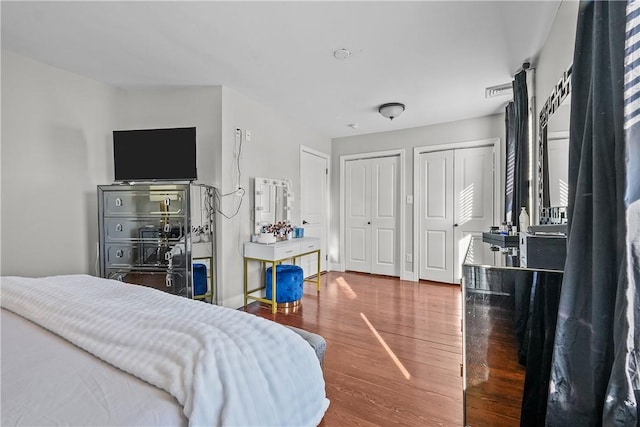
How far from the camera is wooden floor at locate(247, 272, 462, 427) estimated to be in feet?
5.30

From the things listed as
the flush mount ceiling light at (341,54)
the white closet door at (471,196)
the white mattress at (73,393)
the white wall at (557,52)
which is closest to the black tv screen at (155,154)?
the flush mount ceiling light at (341,54)

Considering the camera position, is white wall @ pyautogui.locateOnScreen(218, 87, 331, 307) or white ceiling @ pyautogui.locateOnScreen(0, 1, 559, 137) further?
white wall @ pyautogui.locateOnScreen(218, 87, 331, 307)

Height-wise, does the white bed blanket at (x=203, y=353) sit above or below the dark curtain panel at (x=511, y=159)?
below

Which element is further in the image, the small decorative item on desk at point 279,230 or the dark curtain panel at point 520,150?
the small decorative item on desk at point 279,230

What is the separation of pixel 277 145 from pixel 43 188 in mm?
2396

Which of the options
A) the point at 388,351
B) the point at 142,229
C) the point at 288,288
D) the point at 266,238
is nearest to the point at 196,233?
the point at 142,229

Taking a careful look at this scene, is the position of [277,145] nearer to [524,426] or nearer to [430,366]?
[430,366]

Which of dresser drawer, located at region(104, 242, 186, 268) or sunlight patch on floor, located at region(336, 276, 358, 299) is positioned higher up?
dresser drawer, located at region(104, 242, 186, 268)

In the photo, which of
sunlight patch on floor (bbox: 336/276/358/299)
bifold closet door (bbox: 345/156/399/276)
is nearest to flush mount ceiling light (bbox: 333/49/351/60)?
bifold closet door (bbox: 345/156/399/276)

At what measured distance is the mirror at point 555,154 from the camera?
1699 millimetres

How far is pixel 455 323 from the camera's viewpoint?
2834 mm

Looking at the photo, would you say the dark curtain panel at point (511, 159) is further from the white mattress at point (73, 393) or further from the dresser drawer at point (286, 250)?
the white mattress at point (73, 393)

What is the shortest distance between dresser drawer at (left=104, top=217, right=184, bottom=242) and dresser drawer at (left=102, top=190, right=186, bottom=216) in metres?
0.07

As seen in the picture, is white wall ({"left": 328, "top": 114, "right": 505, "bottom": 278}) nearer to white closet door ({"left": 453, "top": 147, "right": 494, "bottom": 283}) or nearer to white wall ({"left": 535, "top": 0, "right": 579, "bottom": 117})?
white closet door ({"left": 453, "top": 147, "right": 494, "bottom": 283})
